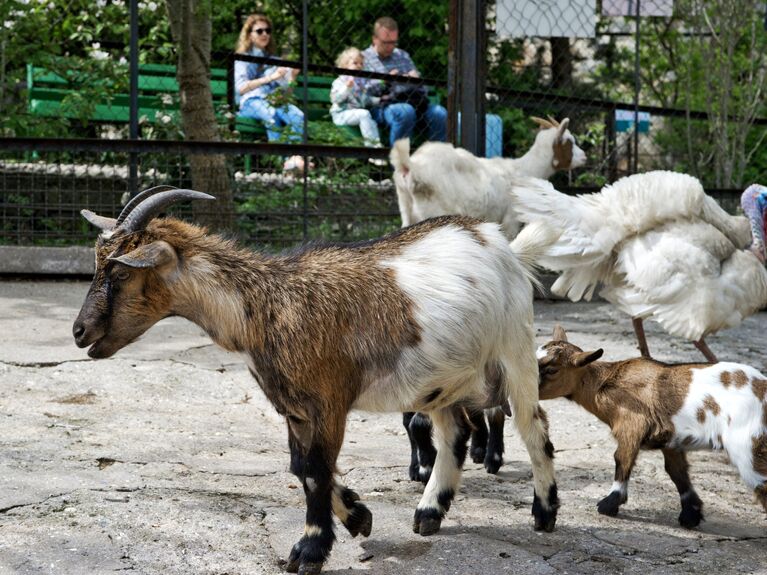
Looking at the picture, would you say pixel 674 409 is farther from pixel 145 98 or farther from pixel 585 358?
pixel 145 98

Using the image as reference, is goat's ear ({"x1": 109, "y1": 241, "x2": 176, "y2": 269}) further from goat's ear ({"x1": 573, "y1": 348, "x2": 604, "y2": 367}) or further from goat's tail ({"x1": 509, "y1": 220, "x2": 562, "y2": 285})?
goat's ear ({"x1": 573, "y1": 348, "x2": 604, "y2": 367})

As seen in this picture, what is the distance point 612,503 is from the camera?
14.9 feet

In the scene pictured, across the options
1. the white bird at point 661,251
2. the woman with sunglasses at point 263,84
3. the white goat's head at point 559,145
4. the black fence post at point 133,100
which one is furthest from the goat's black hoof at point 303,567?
the woman with sunglasses at point 263,84

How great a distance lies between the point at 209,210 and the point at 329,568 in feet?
18.3

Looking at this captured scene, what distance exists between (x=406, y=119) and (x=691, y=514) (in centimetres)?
648

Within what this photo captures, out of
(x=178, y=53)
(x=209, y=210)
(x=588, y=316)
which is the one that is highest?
(x=178, y=53)

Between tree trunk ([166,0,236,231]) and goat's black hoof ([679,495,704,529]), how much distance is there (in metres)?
5.31

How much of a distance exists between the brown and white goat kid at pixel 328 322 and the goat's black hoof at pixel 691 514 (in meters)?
0.56

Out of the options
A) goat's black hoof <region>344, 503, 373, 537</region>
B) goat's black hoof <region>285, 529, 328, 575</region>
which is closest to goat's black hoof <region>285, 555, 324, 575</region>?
goat's black hoof <region>285, 529, 328, 575</region>

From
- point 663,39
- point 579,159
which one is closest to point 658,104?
point 663,39

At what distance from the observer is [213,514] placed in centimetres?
425

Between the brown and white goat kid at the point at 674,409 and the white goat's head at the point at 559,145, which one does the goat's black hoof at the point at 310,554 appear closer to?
the brown and white goat kid at the point at 674,409

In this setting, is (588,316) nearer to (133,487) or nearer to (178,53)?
(178,53)

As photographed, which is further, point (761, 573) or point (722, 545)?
point (722, 545)
